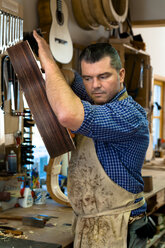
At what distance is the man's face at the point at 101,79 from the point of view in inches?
62.4

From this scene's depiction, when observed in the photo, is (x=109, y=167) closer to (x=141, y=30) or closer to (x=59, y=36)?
(x=59, y=36)

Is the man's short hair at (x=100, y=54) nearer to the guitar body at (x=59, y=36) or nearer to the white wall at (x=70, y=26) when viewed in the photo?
the guitar body at (x=59, y=36)

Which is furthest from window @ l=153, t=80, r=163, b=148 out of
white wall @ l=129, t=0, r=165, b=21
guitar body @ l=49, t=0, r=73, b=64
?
guitar body @ l=49, t=0, r=73, b=64

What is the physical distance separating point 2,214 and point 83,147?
95 centimetres

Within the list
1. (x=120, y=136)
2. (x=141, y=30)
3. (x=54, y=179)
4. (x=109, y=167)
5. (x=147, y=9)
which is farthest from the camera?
(x=141, y=30)

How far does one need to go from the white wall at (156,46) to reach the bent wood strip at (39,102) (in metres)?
4.45

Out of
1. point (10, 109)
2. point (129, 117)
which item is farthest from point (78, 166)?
point (10, 109)

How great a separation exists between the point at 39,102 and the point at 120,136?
36 cm

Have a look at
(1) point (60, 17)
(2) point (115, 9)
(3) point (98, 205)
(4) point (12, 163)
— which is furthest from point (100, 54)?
(2) point (115, 9)

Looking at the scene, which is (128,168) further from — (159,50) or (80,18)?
(159,50)

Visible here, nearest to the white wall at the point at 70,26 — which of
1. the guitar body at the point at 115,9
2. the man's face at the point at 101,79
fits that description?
the guitar body at the point at 115,9

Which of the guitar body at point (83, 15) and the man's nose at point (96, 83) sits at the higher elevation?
the guitar body at point (83, 15)

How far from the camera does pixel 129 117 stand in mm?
1477

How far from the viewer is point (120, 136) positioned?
1.50 metres
